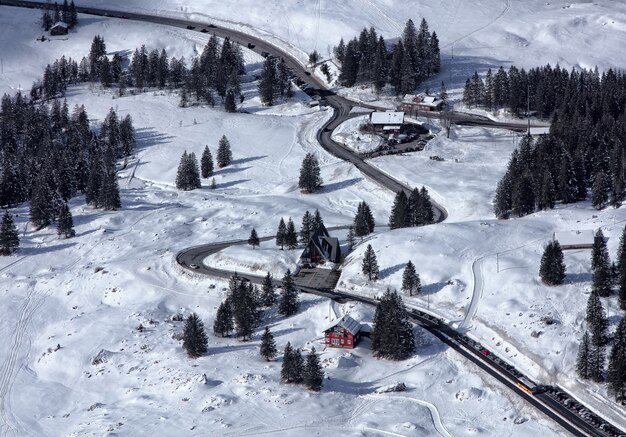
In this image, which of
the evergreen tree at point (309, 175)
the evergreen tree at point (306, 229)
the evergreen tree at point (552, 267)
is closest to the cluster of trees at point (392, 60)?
the evergreen tree at point (309, 175)

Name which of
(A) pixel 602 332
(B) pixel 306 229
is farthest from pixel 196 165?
(A) pixel 602 332

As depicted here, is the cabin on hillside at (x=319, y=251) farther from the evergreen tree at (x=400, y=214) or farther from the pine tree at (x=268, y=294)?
the evergreen tree at (x=400, y=214)

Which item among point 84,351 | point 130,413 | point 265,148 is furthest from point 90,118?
point 130,413

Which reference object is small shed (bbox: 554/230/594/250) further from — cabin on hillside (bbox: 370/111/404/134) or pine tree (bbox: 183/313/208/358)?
cabin on hillside (bbox: 370/111/404/134)

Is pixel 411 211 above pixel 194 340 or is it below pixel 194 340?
above

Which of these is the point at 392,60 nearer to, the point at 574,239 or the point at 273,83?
the point at 273,83

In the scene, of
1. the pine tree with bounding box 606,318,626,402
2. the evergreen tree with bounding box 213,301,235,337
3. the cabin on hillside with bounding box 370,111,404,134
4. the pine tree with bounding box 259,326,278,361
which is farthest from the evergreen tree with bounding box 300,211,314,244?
the pine tree with bounding box 606,318,626,402

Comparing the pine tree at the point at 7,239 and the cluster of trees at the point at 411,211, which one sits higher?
the cluster of trees at the point at 411,211
